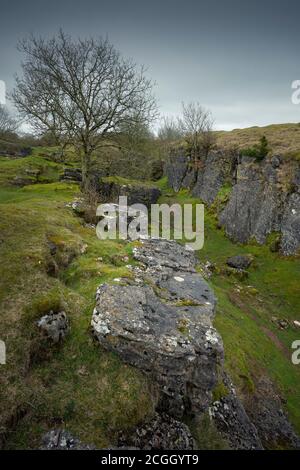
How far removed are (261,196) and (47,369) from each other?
1074 inches

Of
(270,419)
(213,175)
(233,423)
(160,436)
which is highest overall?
(213,175)

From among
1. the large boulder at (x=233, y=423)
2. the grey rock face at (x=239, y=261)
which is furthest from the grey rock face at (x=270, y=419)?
the grey rock face at (x=239, y=261)

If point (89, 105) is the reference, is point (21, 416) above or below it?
below

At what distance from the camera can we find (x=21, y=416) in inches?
197

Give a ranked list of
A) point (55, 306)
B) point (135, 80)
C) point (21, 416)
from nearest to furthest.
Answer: point (21, 416)
point (55, 306)
point (135, 80)

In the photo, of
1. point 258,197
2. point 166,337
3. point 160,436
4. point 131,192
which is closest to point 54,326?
point 166,337

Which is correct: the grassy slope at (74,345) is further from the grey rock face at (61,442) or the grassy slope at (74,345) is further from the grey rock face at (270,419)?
the grey rock face at (270,419)

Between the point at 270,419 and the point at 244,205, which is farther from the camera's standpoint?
the point at 244,205

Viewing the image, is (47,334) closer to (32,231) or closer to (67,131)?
(32,231)

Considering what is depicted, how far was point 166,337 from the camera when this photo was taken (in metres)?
6.53

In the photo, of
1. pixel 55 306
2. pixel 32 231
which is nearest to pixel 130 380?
pixel 55 306

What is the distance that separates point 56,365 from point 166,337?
106 inches

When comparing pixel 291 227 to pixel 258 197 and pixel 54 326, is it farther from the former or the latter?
pixel 54 326

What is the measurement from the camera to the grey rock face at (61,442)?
4.71 metres
